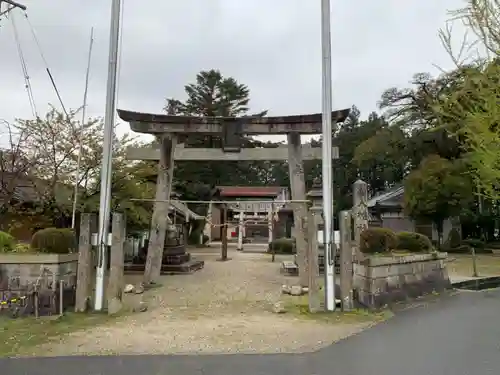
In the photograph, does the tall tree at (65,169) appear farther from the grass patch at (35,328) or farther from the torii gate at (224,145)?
the grass patch at (35,328)

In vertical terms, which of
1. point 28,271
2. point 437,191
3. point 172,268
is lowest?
point 172,268

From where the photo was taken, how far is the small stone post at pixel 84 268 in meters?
7.85

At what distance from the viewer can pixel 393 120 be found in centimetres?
3005

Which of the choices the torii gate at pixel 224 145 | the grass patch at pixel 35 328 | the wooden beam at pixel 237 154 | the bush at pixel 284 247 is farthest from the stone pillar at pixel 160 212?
the bush at pixel 284 247

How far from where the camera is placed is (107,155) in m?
8.30

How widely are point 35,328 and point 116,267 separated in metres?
1.69

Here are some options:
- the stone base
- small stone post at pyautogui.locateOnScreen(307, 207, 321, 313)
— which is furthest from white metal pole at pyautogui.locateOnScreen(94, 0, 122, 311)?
the stone base

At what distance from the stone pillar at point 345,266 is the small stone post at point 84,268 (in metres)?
4.31

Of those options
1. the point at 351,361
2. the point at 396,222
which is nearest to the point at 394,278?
the point at 351,361

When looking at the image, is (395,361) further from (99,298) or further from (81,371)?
(99,298)

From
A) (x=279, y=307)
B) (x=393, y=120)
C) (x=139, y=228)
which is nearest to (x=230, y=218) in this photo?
(x=393, y=120)

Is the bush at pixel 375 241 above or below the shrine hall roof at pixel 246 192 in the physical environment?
below

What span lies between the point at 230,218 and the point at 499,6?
29.5 meters

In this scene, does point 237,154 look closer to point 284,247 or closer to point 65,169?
point 65,169
